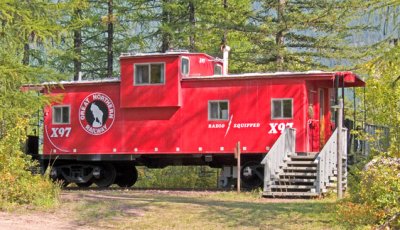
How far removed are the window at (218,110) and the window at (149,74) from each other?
1756mm

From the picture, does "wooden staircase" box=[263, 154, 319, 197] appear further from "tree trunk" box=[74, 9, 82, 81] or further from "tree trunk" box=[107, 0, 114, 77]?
"tree trunk" box=[74, 9, 82, 81]

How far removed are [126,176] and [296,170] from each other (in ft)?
23.9

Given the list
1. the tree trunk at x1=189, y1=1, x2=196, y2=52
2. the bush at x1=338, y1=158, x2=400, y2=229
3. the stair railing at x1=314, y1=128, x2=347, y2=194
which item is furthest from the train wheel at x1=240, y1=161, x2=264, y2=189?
the tree trunk at x1=189, y1=1, x2=196, y2=52

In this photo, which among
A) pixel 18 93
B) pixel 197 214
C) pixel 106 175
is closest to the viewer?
pixel 197 214

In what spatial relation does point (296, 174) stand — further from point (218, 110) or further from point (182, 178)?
point (182, 178)

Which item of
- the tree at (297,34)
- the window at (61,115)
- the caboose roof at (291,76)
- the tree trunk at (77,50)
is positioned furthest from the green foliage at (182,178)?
the tree trunk at (77,50)

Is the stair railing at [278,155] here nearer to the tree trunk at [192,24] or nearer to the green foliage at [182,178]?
the green foliage at [182,178]

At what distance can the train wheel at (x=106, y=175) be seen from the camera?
2302 centimetres

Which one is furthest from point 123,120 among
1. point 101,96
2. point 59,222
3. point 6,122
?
point 59,222

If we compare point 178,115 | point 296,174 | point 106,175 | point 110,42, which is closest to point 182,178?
point 106,175

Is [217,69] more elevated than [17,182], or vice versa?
[217,69]

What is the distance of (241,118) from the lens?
68.6ft

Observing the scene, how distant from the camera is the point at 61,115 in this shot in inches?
915

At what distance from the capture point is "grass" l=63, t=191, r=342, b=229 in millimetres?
12320
